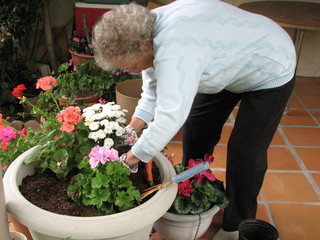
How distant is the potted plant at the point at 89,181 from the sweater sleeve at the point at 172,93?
0.19 meters

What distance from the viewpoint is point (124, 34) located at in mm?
1095

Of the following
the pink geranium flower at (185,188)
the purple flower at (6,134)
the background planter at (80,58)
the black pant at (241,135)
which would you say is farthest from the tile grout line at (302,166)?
the purple flower at (6,134)

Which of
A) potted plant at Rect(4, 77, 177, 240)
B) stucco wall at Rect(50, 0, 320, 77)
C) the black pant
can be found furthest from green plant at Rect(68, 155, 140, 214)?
stucco wall at Rect(50, 0, 320, 77)

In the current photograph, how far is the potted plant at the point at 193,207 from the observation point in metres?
1.57

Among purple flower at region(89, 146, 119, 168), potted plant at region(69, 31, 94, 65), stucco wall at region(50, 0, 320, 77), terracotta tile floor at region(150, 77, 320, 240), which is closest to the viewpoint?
purple flower at region(89, 146, 119, 168)

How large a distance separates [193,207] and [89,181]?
0.57 metres

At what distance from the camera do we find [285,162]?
2.45m

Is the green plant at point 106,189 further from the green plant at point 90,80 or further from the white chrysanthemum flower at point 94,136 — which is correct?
the green plant at point 90,80

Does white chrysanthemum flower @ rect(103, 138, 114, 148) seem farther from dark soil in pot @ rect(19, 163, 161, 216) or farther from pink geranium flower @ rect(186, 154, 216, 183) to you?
pink geranium flower @ rect(186, 154, 216, 183)

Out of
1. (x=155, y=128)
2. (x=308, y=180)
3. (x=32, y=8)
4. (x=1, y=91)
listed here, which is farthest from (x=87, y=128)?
(x=32, y=8)

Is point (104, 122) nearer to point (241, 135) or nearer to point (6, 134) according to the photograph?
point (6, 134)

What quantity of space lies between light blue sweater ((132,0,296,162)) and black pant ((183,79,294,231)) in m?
0.08

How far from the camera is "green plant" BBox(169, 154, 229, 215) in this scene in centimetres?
157

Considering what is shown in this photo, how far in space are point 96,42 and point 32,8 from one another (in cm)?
206
